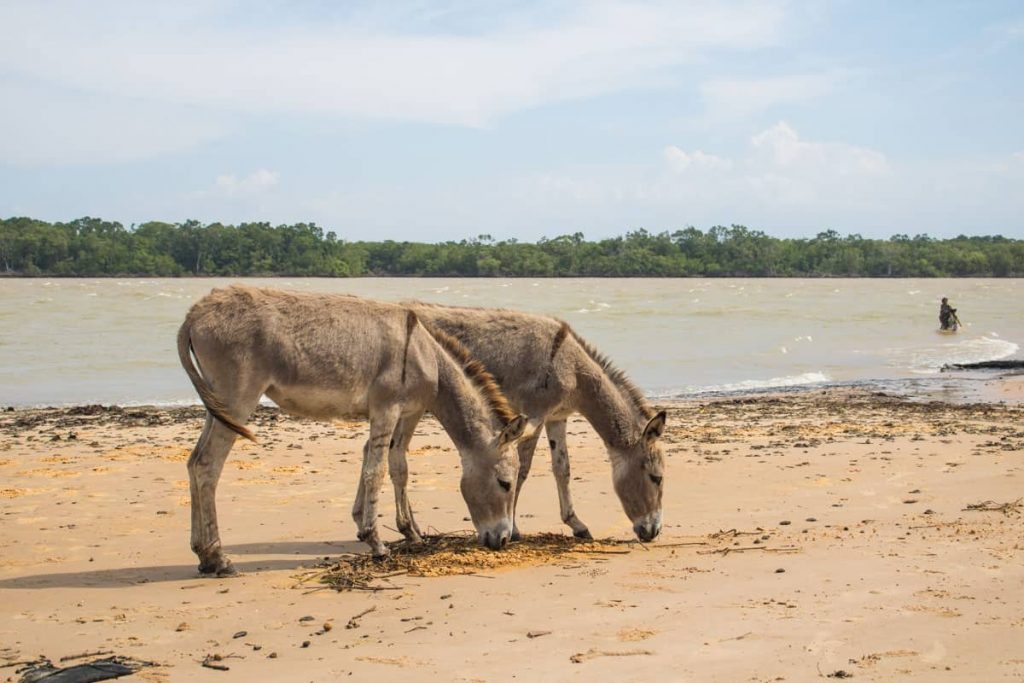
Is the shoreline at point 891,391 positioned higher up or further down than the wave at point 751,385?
higher up

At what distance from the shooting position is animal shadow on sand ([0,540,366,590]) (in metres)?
7.34

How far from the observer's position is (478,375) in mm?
8422

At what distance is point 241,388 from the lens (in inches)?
303

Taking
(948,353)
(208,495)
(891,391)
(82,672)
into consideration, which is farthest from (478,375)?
(948,353)

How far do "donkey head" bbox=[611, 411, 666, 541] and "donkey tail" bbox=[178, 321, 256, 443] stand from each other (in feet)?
10.3

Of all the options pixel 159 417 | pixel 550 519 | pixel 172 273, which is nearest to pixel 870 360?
pixel 159 417

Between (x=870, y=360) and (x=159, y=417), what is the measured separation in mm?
21939

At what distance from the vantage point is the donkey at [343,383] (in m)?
7.70

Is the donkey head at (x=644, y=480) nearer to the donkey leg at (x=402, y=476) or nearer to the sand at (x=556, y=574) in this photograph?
the sand at (x=556, y=574)

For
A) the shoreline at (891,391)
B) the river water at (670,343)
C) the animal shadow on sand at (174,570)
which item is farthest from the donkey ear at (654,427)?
the shoreline at (891,391)

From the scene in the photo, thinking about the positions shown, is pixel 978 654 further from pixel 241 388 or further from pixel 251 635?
pixel 241 388

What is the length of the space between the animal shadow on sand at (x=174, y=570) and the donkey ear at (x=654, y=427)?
8.43 feet

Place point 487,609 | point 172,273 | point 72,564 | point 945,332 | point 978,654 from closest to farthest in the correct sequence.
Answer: point 978,654, point 487,609, point 72,564, point 945,332, point 172,273

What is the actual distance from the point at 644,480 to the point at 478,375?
5.51ft
